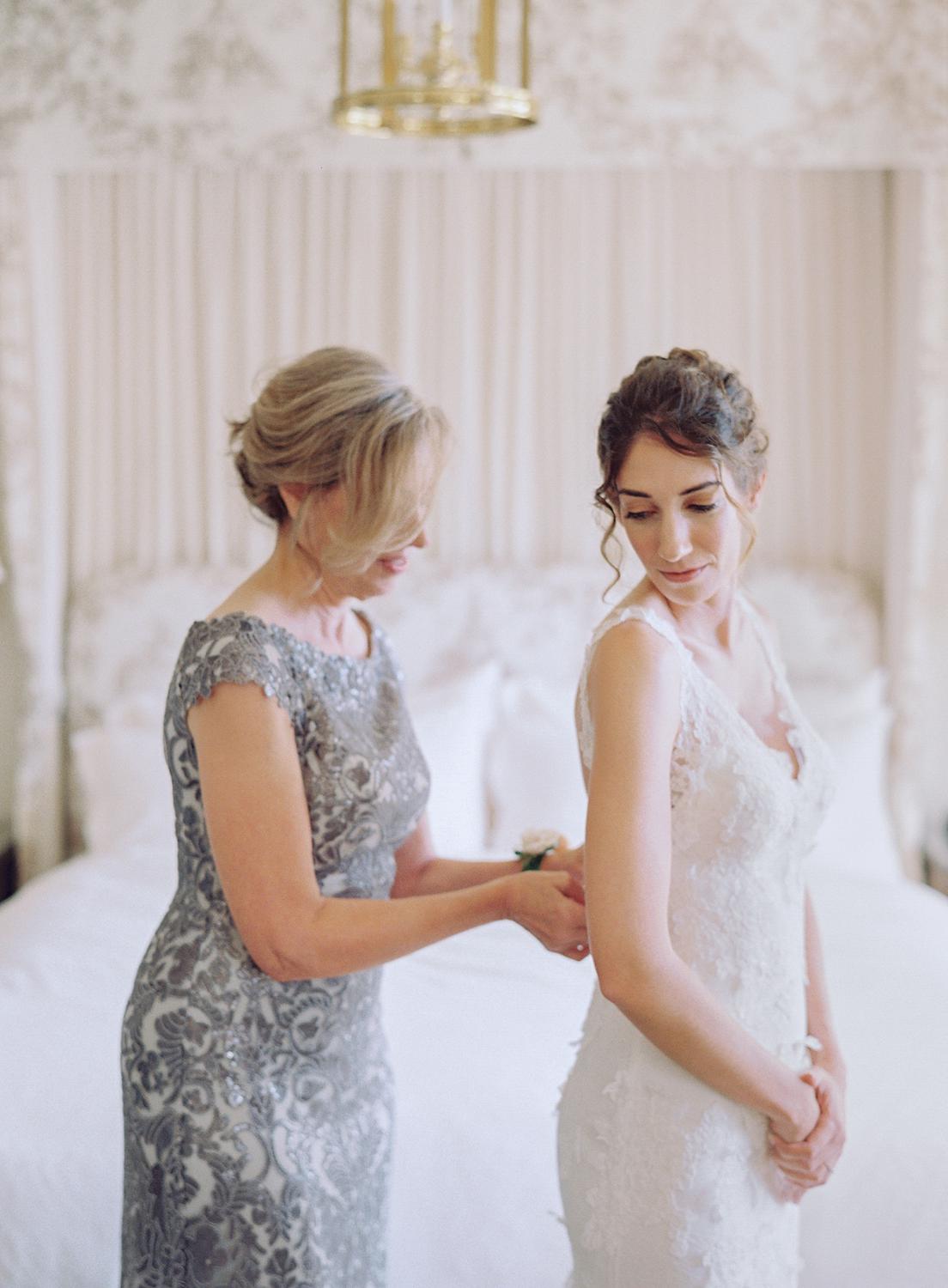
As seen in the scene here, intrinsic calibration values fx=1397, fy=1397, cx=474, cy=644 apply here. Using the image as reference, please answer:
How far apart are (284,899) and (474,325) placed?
2.88 m

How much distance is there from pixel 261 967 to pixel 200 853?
151 millimetres

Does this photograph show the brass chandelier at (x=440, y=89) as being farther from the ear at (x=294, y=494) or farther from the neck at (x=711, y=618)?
the neck at (x=711, y=618)

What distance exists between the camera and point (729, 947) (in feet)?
4.88

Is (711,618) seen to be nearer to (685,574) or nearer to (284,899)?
(685,574)

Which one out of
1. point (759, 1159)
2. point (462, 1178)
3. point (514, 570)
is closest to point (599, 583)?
point (514, 570)

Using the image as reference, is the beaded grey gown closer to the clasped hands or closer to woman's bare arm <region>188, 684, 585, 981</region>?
woman's bare arm <region>188, 684, 585, 981</region>

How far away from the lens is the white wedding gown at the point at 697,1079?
1.44 metres

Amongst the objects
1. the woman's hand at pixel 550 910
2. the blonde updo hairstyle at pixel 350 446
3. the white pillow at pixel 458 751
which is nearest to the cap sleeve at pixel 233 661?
the blonde updo hairstyle at pixel 350 446

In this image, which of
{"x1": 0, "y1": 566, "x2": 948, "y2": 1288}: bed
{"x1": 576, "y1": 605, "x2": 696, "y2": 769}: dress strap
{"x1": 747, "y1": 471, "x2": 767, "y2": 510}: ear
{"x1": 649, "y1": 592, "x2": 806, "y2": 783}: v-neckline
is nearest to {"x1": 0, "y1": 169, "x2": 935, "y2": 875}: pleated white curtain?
{"x1": 0, "y1": 566, "x2": 948, "y2": 1288}: bed

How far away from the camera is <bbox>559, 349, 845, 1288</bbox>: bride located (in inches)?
55.2

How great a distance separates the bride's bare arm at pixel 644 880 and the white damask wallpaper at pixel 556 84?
2.61 metres

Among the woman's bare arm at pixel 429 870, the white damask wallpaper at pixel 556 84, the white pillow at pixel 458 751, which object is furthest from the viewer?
the white damask wallpaper at pixel 556 84

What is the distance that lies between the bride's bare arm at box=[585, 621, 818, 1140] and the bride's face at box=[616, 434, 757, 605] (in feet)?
0.31

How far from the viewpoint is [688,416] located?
4.68 feet
